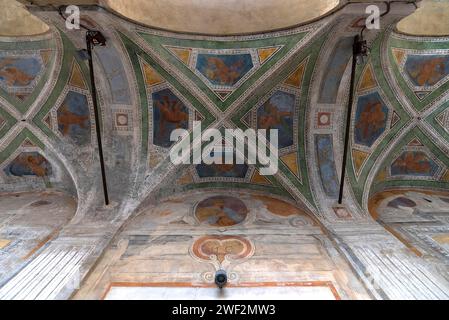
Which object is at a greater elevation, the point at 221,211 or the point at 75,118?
the point at 75,118

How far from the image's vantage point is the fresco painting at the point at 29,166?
7711mm

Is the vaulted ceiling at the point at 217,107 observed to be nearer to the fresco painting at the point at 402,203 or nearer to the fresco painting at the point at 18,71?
the fresco painting at the point at 18,71

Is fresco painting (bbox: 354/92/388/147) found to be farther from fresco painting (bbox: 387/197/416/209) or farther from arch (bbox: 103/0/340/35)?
arch (bbox: 103/0/340/35)

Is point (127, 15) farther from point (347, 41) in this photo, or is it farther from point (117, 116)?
point (347, 41)

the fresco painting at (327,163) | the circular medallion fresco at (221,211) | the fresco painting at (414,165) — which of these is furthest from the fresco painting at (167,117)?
the fresco painting at (414,165)

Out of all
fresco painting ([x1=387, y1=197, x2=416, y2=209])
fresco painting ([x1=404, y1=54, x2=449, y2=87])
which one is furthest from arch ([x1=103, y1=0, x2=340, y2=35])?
fresco painting ([x1=387, y1=197, x2=416, y2=209])

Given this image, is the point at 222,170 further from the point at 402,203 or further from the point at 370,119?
the point at 402,203

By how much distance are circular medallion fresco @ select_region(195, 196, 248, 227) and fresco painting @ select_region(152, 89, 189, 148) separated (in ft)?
6.36

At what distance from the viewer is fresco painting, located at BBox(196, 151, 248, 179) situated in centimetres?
795

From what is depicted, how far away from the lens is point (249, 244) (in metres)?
5.97

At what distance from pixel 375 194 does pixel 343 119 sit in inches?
97.8

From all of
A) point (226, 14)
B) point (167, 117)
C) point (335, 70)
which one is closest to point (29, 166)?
point (167, 117)

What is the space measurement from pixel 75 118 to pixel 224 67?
4.18m

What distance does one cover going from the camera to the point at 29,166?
7.84 metres
